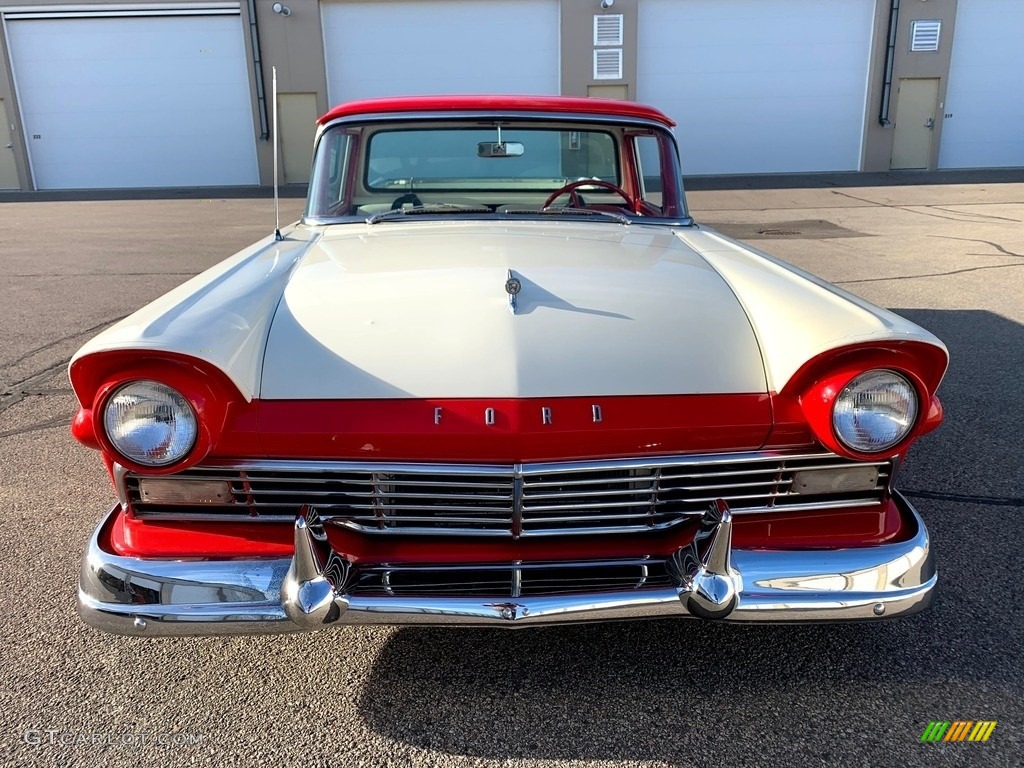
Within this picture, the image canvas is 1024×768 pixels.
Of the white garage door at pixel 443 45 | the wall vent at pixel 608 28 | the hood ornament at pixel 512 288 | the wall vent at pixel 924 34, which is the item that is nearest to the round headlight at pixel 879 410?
the hood ornament at pixel 512 288

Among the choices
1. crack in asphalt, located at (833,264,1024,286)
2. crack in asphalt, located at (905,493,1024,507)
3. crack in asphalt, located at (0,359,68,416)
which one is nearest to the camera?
crack in asphalt, located at (905,493,1024,507)

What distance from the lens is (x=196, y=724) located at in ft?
6.09

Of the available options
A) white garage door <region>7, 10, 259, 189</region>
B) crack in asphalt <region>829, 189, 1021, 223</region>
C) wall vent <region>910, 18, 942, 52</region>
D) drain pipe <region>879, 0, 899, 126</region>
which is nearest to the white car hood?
crack in asphalt <region>829, 189, 1021, 223</region>

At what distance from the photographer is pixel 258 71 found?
17281 mm

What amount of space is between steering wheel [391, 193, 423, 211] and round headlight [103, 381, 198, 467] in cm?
162

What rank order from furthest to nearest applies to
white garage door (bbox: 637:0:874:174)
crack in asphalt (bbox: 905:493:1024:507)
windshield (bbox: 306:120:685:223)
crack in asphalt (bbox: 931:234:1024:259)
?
white garage door (bbox: 637:0:874:174), crack in asphalt (bbox: 931:234:1024:259), windshield (bbox: 306:120:685:223), crack in asphalt (bbox: 905:493:1024:507)

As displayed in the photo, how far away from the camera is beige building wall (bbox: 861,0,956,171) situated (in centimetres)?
1727

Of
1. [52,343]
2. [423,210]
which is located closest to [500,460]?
[423,210]

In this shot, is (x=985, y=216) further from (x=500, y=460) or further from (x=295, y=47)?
(x=295, y=47)

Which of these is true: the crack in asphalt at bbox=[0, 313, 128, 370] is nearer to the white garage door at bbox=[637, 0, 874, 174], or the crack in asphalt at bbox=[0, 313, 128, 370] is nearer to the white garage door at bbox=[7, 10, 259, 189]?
the white garage door at bbox=[7, 10, 259, 189]

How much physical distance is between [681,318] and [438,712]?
113cm

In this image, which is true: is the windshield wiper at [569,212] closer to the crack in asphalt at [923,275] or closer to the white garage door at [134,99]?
the crack in asphalt at [923,275]

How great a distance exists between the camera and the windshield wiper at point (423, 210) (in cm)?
291

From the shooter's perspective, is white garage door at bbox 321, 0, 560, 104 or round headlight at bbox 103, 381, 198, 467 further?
white garage door at bbox 321, 0, 560, 104
